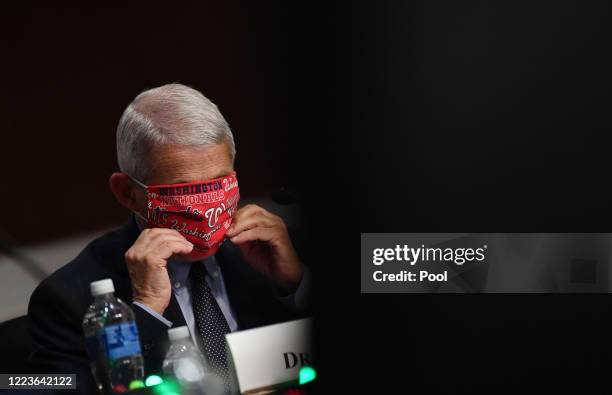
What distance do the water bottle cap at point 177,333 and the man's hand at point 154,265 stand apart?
0.07 metres

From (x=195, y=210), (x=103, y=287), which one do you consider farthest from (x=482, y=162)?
(x=103, y=287)

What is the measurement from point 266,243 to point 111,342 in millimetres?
553

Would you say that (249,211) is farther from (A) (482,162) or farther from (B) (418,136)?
(A) (482,162)

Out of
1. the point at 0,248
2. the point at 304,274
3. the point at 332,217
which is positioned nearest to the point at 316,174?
the point at 332,217

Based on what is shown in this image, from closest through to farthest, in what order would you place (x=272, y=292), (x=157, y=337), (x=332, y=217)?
(x=157, y=337) < (x=272, y=292) < (x=332, y=217)

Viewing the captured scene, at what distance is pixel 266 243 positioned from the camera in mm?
2652

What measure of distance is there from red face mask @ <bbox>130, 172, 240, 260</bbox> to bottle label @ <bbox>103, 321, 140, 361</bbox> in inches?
11.8

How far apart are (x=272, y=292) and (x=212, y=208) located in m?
0.34

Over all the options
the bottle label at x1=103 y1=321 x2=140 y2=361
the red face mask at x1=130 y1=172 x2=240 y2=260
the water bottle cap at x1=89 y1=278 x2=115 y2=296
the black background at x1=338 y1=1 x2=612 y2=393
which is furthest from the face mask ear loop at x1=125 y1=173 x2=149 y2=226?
the black background at x1=338 y1=1 x2=612 y2=393

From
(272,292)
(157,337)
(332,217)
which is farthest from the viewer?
(332,217)

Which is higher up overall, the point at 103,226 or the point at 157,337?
the point at 103,226

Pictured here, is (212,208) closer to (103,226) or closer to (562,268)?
(103,226)

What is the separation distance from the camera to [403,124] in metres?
2.81

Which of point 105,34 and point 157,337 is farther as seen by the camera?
point 105,34
